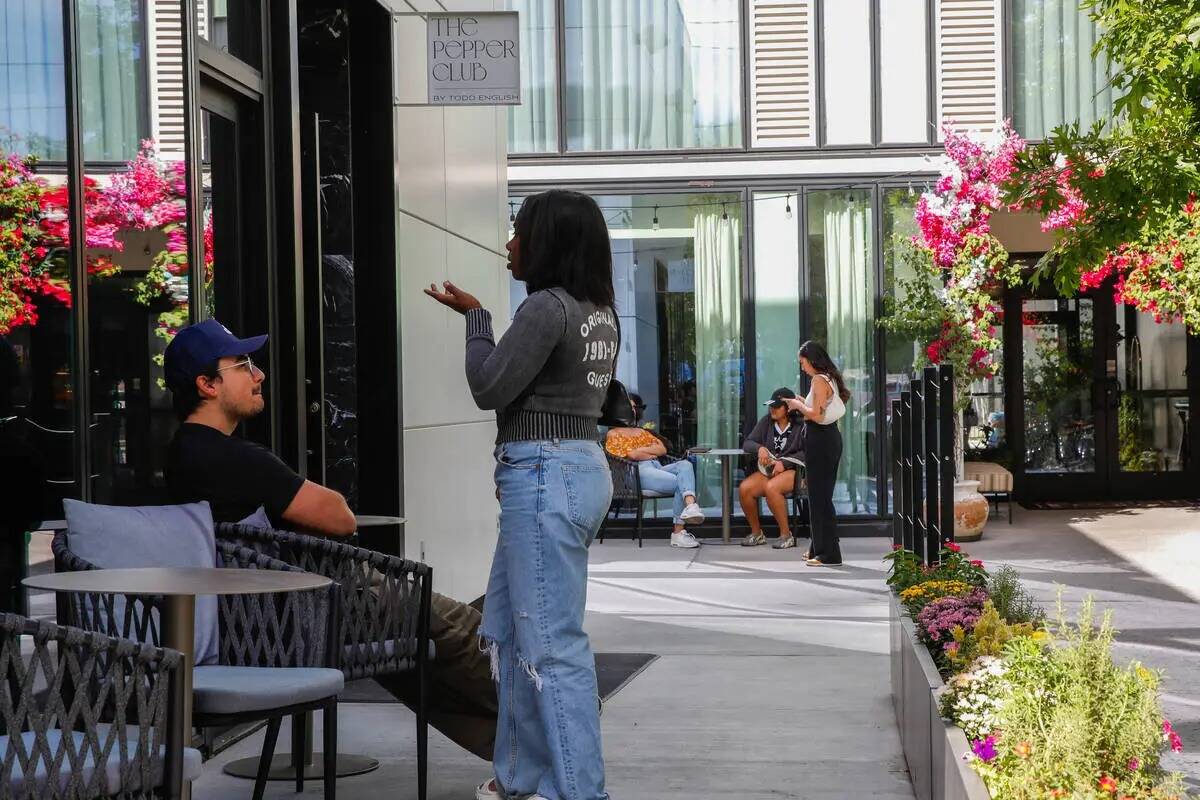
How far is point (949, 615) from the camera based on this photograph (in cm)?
505

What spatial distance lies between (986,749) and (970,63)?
12869 mm

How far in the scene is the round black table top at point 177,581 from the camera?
2.89 metres

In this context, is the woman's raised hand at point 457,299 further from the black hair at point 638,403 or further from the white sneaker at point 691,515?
the black hair at point 638,403

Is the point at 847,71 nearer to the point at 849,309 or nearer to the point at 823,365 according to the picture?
the point at 849,309

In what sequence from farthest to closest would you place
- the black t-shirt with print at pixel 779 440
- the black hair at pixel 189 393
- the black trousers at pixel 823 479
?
the black t-shirt with print at pixel 779 440 → the black trousers at pixel 823 479 → the black hair at pixel 189 393

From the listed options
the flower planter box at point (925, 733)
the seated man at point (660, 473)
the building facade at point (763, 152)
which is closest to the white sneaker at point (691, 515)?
the seated man at point (660, 473)

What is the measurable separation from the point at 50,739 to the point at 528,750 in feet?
6.19

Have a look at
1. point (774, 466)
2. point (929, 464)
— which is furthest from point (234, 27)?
point (774, 466)

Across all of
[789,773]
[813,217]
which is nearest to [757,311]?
[813,217]

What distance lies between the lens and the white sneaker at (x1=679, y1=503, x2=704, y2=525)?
14.2 meters

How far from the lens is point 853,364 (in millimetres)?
15164

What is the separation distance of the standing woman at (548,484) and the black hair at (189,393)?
0.64m

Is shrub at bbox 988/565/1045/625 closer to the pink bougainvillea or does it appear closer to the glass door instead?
the pink bougainvillea

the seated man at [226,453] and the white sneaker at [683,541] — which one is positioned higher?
the seated man at [226,453]
